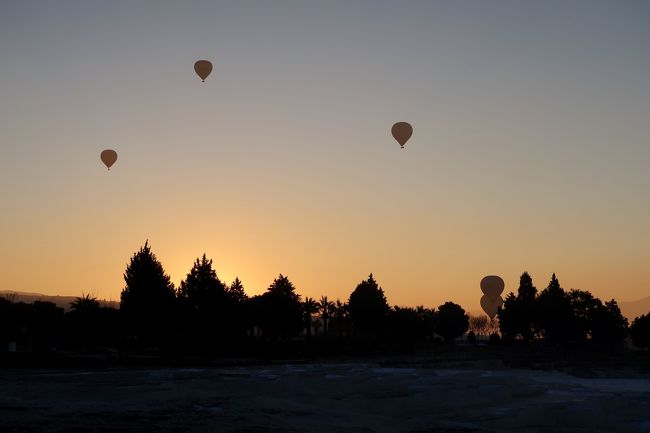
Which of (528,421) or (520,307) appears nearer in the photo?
(528,421)

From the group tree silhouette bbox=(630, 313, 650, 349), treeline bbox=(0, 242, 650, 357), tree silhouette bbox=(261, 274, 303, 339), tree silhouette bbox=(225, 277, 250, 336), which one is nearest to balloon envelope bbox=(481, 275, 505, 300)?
treeline bbox=(0, 242, 650, 357)

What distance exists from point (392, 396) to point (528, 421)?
10102 mm

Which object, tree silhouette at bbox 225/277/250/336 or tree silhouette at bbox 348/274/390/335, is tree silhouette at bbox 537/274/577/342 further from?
tree silhouette at bbox 225/277/250/336

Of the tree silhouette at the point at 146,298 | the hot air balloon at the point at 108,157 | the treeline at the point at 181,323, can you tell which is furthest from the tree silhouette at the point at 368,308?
the hot air balloon at the point at 108,157

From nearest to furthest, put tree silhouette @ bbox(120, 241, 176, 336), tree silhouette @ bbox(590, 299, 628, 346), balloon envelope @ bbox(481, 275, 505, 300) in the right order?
1. balloon envelope @ bbox(481, 275, 505, 300)
2. tree silhouette @ bbox(120, 241, 176, 336)
3. tree silhouette @ bbox(590, 299, 628, 346)

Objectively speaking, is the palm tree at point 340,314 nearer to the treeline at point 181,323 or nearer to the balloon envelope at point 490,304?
the treeline at point 181,323

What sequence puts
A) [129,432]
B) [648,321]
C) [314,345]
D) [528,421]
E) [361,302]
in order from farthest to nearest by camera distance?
[361,302], [648,321], [314,345], [528,421], [129,432]

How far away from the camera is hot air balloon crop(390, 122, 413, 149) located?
2269 inches

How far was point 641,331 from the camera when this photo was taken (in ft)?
430

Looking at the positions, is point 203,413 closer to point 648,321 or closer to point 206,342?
point 206,342

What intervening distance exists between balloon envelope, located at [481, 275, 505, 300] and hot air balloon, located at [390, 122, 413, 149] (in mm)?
28833

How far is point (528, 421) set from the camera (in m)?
Answer: 26.2

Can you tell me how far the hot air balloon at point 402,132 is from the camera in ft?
189

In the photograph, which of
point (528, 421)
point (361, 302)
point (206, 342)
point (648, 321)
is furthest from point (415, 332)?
point (528, 421)
